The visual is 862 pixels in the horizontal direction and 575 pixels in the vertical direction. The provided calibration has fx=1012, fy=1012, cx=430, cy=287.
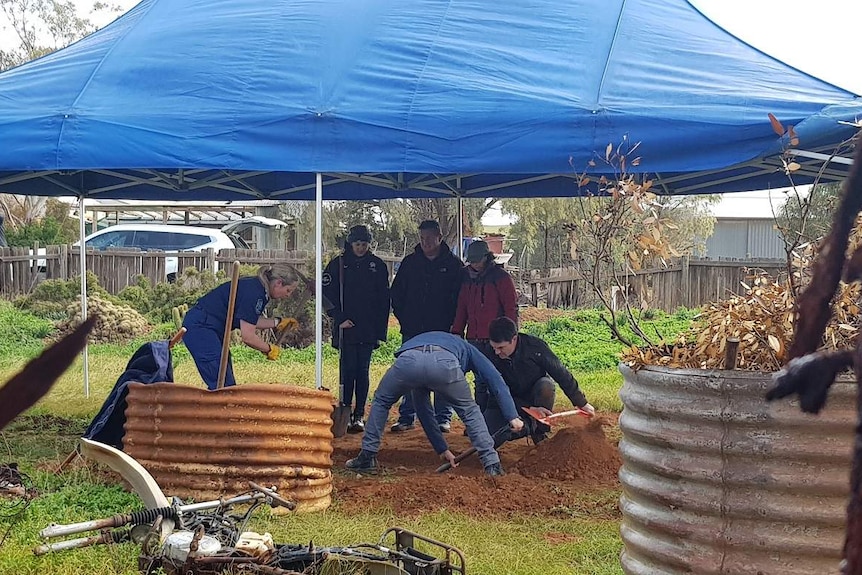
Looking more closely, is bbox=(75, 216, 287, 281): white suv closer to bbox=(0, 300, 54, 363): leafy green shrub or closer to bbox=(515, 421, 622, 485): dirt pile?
bbox=(0, 300, 54, 363): leafy green shrub

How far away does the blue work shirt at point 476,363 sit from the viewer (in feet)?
23.1

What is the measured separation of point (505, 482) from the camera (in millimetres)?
6902

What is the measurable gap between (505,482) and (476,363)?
869 millimetres

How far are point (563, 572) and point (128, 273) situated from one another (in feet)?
52.4

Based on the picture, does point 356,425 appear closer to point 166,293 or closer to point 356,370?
point 356,370

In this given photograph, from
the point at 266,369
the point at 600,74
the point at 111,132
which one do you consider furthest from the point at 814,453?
the point at 266,369

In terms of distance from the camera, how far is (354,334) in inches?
378

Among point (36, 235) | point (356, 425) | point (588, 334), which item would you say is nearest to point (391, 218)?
point (588, 334)

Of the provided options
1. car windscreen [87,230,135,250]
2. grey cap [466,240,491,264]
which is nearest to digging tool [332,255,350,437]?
grey cap [466,240,491,264]

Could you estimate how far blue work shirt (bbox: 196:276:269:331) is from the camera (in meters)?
7.21

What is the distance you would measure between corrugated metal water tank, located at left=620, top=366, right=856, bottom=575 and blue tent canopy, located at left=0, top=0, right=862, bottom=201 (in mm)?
3406

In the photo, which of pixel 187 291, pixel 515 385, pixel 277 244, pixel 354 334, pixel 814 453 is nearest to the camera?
pixel 814 453

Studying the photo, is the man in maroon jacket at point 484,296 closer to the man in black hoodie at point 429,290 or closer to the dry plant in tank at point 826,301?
the man in black hoodie at point 429,290

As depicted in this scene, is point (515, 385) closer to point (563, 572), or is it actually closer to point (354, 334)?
point (354, 334)
